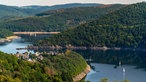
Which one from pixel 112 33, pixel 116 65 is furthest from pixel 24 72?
pixel 112 33

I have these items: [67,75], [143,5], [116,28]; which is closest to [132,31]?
[116,28]

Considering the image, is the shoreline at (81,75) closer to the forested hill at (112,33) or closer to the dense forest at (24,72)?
the dense forest at (24,72)

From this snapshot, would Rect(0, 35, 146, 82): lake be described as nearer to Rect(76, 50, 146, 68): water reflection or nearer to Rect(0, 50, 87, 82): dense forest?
Rect(76, 50, 146, 68): water reflection

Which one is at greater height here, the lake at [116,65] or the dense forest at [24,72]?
the dense forest at [24,72]

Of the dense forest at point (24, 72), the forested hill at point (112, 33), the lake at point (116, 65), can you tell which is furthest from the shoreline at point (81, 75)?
the forested hill at point (112, 33)

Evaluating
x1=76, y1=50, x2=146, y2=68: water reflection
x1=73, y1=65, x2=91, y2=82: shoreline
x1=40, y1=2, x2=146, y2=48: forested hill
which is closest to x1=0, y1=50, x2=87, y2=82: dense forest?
x1=73, y1=65, x2=91, y2=82: shoreline

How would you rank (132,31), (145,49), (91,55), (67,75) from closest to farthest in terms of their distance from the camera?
(67,75) → (91,55) → (145,49) → (132,31)

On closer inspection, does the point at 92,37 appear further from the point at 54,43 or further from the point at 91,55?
the point at 91,55
